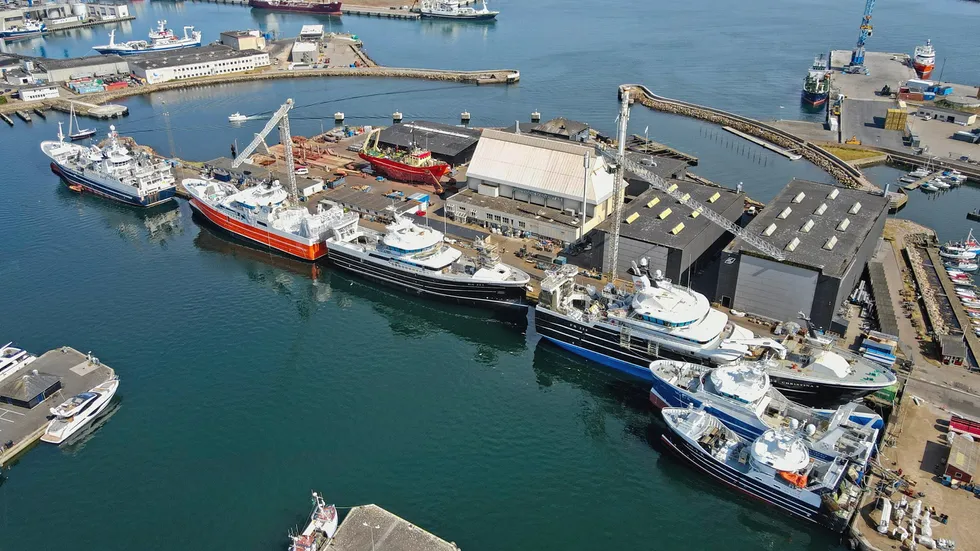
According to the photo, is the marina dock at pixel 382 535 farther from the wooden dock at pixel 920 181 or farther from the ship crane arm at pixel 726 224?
the wooden dock at pixel 920 181

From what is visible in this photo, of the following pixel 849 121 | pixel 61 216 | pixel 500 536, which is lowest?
pixel 500 536

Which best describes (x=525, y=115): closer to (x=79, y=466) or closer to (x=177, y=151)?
(x=177, y=151)

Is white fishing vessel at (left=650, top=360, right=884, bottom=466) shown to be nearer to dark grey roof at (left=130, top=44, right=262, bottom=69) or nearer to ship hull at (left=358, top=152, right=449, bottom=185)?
ship hull at (left=358, top=152, right=449, bottom=185)

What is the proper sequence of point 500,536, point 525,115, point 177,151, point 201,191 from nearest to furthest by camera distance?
point 500,536
point 201,191
point 177,151
point 525,115

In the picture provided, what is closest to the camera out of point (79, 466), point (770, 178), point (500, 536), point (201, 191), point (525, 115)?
point (500, 536)

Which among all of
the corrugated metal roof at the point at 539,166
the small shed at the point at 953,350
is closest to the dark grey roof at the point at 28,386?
the corrugated metal roof at the point at 539,166

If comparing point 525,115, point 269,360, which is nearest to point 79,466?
point 269,360

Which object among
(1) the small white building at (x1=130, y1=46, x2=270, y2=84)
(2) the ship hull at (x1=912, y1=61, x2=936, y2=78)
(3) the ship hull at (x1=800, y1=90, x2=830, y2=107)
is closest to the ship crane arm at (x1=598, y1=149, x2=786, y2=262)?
(3) the ship hull at (x1=800, y1=90, x2=830, y2=107)
